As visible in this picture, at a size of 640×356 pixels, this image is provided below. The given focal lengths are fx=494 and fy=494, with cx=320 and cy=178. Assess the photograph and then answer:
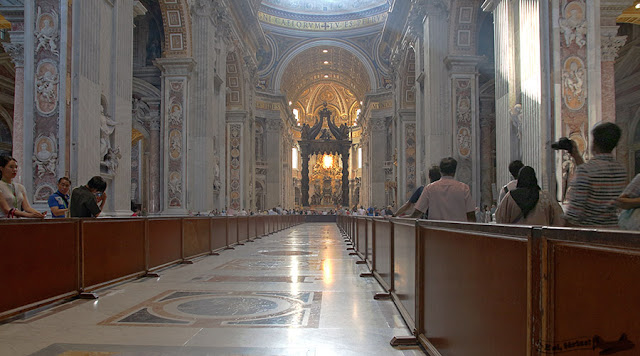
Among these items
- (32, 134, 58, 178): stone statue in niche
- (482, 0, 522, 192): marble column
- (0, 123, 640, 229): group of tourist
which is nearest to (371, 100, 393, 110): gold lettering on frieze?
(482, 0, 522, 192): marble column

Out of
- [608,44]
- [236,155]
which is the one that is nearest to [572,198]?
[608,44]

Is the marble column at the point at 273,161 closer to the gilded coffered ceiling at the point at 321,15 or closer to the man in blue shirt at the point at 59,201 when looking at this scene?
the gilded coffered ceiling at the point at 321,15

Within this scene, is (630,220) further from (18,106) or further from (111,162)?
(18,106)

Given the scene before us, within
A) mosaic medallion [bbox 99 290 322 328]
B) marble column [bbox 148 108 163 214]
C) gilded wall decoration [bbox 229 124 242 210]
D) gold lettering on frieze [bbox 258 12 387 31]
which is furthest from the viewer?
gold lettering on frieze [bbox 258 12 387 31]

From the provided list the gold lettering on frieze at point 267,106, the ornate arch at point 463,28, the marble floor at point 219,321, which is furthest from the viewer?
the gold lettering on frieze at point 267,106

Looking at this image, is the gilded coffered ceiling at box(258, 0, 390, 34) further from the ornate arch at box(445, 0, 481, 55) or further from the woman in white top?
the woman in white top

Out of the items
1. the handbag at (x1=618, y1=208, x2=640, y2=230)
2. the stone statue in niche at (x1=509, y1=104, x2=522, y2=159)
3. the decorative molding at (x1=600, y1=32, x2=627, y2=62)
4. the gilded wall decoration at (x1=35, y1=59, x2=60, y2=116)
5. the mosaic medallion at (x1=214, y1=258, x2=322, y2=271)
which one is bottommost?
the mosaic medallion at (x1=214, y1=258, x2=322, y2=271)

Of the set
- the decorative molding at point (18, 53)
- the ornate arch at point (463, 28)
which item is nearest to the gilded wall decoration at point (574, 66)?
the ornate arch at point (463, 28)

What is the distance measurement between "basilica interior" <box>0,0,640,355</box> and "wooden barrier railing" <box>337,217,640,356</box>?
0.10 feet

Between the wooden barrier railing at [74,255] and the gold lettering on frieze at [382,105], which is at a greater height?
the gold lettering on frieze at [382,105]

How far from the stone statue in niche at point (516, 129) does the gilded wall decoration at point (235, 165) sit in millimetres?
15292

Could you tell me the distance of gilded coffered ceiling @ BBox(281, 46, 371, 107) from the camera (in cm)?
4050

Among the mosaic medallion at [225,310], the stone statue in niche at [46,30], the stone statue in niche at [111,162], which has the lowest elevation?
the mosaic medallion at [225,310]

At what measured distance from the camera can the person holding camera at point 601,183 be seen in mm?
3459
